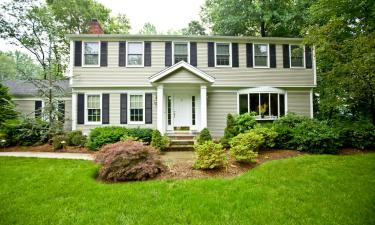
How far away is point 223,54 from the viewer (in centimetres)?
1173

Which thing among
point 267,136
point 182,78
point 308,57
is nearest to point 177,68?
point 182,78

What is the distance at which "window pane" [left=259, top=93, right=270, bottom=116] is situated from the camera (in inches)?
455

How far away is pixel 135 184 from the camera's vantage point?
4.72m

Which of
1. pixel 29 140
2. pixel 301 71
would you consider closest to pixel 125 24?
pixel 29 140

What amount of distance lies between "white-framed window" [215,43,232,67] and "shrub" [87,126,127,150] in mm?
6637

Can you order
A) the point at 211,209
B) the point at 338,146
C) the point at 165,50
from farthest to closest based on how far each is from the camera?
the point at 165,50
the point at 338,146
the point at 211,209

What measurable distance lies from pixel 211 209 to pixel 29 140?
10117 millimetres

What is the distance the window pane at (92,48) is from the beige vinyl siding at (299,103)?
38.0 feet

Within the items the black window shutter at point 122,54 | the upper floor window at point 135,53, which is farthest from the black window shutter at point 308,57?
the black window shutter at point 122,54

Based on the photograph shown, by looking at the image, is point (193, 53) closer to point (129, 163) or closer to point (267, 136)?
point (267, 136)

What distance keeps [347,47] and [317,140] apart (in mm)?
4383

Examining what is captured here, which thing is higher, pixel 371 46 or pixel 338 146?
pixel 371 46

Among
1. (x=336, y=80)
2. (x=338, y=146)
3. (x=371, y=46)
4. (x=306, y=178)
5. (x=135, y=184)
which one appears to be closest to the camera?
(x=135, y=184)

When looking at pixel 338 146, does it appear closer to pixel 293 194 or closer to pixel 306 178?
pixel 306 178
